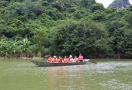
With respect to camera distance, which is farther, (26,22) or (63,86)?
(26,22)

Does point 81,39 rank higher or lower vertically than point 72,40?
higher

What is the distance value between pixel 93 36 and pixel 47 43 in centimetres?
770

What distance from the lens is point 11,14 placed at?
52375 millimetres

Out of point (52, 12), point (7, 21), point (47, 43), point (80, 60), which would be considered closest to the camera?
point (80, 60)

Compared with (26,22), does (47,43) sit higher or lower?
lower

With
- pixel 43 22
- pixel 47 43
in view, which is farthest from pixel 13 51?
pixel 43 22

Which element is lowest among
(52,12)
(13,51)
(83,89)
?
(83,89)

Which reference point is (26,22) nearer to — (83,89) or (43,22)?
(43,22)

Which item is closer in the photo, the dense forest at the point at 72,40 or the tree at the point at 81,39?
the tree at the point at 81,39

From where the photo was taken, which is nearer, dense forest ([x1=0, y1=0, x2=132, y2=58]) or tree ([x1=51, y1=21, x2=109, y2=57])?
tree ([x1=51, y1=21, x2=109, y2=57])

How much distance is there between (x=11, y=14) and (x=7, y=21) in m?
2.46

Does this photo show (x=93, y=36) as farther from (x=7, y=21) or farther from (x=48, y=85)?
(x=48, y=85)

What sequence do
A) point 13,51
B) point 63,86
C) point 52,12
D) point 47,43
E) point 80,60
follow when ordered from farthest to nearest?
point 52,12 → point 47,43 → point 13,51 → point 80,60 → point 63,86

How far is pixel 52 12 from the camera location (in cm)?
5512
